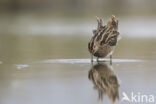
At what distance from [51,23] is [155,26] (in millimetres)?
4643

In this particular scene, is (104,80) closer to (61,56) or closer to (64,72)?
(64,72)

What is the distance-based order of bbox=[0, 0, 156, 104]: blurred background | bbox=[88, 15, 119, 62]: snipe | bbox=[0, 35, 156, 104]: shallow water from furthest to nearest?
bbox=[88, 15, 119, 62]: snipe → bbox=[0, 0, 156, 104]: blurred background → bbox=[0, 35, 156, 104]: shallow water

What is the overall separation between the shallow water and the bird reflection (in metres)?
0.06

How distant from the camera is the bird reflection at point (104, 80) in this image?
626cm

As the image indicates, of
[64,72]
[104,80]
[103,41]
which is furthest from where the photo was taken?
[103,41]

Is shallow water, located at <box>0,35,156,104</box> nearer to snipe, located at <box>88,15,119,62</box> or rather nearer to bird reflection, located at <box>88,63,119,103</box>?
bird reflection, located at <box>88,63,119,103</box>

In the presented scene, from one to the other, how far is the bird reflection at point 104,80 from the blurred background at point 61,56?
3.9 inches

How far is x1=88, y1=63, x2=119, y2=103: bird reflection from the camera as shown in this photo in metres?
6.26

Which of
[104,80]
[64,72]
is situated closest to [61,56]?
[64,72]

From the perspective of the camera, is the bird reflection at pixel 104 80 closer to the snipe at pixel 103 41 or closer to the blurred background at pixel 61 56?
the blurred background at pixel 61 56

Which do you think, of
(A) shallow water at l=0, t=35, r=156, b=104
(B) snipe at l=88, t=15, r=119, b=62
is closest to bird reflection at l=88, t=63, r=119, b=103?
(A) shallow water at l=0, t=35, r=156, b=104

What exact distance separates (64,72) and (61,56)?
6.39 feet

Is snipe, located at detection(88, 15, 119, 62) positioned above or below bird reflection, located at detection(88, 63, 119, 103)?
above

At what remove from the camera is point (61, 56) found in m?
9.87
